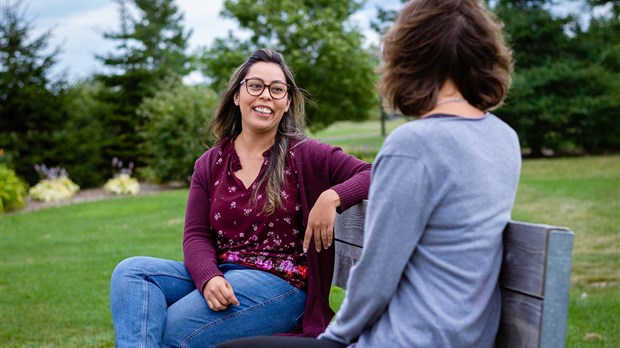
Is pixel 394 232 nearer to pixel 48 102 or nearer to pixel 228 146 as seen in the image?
pixel 228 146

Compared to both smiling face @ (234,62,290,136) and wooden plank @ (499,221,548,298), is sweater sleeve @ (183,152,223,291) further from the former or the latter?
wooden plank @ (499,221,548,298)

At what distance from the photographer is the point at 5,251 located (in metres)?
9.81

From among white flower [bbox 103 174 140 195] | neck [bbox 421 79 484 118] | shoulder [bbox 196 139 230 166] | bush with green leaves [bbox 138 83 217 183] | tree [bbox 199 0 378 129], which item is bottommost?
white flower [bbox 103 174 140 195]

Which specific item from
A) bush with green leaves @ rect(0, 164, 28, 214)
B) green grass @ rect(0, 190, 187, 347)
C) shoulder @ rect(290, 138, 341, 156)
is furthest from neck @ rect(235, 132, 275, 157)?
bush with green leaves @ rect(0, 164, 28, 214)

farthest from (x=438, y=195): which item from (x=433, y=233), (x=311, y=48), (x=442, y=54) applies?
(x=311, y=48)

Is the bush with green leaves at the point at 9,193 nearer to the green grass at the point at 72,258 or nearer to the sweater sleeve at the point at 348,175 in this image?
the green grass at the point at 72,258

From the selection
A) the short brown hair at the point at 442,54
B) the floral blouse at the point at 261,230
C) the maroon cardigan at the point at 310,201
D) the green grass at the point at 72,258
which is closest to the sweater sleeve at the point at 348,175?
the maroon cardigan at the point at 310,201

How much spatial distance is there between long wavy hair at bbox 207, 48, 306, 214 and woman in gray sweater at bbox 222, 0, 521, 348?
3.34 ft

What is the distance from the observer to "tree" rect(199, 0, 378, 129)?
26.5 m

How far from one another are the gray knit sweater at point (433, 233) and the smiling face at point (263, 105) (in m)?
1.25

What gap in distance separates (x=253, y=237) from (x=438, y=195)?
1.21m

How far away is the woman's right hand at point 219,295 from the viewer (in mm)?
2568

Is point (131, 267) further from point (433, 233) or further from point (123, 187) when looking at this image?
point (123, 187)

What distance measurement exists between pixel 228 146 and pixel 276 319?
2.59 ft
